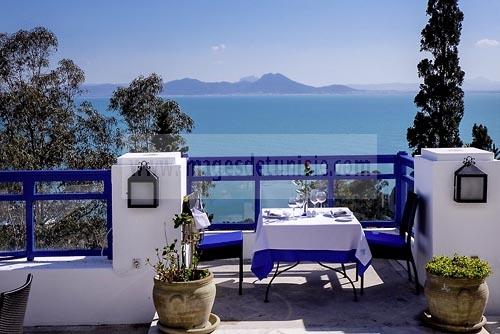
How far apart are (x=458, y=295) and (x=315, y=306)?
1.19m

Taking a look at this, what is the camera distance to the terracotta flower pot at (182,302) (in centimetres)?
470

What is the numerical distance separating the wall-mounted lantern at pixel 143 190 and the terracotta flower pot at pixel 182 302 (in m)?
0.77

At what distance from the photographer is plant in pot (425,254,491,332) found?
4.75 metres

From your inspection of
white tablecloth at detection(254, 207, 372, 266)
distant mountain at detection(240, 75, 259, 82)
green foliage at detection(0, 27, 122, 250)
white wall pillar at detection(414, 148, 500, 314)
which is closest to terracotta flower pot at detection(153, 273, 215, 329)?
white tablecloth at detection(254, 207, 372, 266)

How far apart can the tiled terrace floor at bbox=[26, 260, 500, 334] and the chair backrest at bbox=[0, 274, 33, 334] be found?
1480 mm

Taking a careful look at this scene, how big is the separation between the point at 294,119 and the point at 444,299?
84769 mm

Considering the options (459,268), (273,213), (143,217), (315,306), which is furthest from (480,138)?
(143,217)

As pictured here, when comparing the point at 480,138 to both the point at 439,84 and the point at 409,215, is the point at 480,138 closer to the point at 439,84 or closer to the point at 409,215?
the point at 439,84

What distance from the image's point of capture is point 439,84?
1958cm

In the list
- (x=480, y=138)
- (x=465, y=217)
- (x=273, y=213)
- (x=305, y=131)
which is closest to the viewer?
(x=465, y=217)

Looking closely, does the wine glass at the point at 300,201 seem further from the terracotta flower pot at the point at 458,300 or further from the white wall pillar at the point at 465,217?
the terracotta flower pot at the point at 458,300

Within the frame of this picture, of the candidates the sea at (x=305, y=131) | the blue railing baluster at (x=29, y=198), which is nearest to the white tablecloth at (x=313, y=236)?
the blue railing baluster at (x=29, y=198)

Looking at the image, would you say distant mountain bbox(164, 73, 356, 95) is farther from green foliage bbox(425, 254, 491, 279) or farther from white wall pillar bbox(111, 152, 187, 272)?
green foliage bbox(425, 254, 491, 279)

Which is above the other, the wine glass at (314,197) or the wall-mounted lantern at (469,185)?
the wall-mounted lantern at (469,185)
